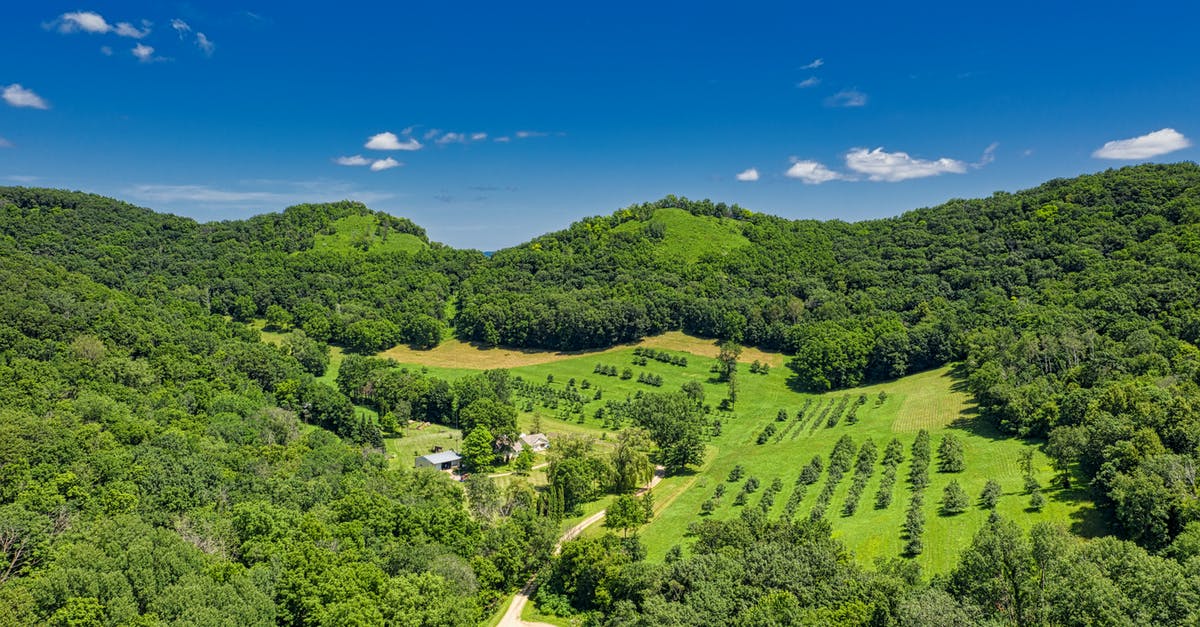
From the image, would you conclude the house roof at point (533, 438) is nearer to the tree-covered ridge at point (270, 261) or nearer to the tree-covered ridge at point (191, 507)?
the tree-covered ridge at point (191, 507)

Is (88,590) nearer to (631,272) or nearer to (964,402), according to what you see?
(964,402)

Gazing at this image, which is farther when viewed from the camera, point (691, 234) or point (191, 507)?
point (691, 234)

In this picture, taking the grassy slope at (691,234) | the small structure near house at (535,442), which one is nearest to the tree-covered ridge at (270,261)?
the grassy slope at (691,234)

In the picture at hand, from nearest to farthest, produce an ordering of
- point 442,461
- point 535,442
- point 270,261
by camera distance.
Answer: point 442,461, point 535,442, point 270,261

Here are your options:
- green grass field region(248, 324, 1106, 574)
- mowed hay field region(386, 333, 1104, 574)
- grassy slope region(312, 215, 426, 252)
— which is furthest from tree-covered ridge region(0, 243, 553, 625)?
grassy slope region(312, 215, 426, 252)

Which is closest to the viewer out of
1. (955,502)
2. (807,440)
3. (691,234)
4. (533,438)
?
(955,502)

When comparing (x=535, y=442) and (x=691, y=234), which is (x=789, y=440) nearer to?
(x=535, y=442)

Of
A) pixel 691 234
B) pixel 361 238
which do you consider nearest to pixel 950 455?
pixel 691 234
